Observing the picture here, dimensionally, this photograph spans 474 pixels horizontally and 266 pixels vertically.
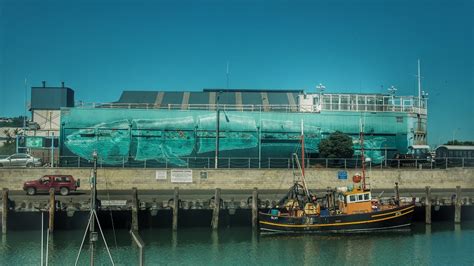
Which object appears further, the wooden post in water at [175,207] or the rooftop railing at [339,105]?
the rooftop railing at [339,105]

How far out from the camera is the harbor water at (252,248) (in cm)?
3080

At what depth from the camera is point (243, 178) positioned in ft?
157

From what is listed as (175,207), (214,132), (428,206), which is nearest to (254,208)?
(175,207)

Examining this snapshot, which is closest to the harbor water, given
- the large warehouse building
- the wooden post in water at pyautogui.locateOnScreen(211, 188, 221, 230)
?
the wooden post in water at pyautogui.locateOnScreen(211, 188, 221, 230)

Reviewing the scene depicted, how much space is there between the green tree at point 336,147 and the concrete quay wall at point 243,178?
10.9 feet

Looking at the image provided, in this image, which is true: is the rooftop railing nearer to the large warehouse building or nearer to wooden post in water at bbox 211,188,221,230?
the large warehouse building

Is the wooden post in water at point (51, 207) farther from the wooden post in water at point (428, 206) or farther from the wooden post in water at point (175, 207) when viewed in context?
the wooden post in water at point (428, 206)

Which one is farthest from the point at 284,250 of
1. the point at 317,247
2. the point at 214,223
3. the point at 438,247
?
the point at 438,247

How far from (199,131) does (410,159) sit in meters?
21.2

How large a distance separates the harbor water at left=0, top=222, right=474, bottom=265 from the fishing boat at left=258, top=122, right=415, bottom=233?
661 mm

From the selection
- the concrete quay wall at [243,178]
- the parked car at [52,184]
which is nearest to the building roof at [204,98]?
the concrete quay wall at [243,178]

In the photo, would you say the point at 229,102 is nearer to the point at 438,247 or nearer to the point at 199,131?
the point at 199,131

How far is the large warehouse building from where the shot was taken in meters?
52.7

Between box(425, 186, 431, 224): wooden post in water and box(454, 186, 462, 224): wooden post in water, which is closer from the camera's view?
box(425, 186, 431, 224): wooden post in water
